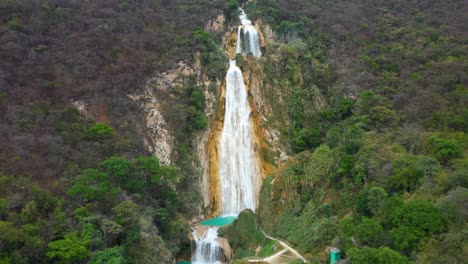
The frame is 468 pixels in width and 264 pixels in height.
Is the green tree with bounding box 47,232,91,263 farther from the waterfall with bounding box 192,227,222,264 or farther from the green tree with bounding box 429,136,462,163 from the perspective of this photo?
the green tree with bounding box 429,136,462,163

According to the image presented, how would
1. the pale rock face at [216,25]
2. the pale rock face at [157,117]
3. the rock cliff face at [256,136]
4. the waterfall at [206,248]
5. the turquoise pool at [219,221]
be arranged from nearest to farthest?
1. the waterfall at [206,248]
2. the turquoise pool at [219,221]
3. the pale rock face at [157,117]
4. the rock cliff face at [256,136]
5. the pale rock face at [216,25]

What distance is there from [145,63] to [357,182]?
20.1 metres

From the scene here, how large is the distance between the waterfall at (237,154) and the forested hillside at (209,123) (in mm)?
1581

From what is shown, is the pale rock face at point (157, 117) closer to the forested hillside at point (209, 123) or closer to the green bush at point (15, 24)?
the forested hillside at point (209, 123)

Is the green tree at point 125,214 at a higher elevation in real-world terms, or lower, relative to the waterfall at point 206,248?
higher

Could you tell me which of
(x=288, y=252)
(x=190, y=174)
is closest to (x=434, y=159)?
(x=288, y=252)

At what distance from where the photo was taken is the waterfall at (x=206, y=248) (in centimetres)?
2878

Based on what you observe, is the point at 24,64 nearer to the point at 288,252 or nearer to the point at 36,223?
the point at 36,223

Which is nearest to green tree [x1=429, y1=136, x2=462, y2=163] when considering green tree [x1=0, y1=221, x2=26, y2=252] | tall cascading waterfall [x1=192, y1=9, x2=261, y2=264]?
tall cascading waterfall [x1=192, y1=9, x2=261, y2=264]

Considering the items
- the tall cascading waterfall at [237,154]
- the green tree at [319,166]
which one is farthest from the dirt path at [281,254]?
the tall cascading waterfall at [237,154]

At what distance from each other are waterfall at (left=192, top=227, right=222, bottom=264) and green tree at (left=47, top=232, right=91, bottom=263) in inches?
386

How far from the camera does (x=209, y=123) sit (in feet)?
120

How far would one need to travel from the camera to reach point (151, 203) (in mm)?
28344

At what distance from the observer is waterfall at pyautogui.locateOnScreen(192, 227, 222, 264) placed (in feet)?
94.4
